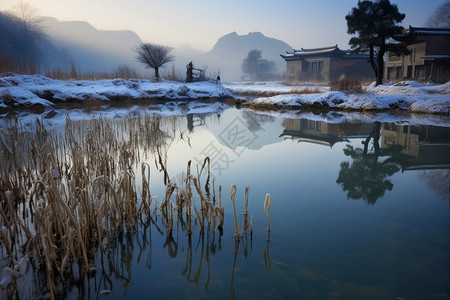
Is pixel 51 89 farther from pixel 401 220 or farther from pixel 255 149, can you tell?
pixel 401 220

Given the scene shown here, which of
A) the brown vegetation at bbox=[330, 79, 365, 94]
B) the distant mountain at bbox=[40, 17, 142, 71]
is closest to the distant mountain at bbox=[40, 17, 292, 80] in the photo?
the distant mountain at bbox=[40, 17, 142, 71]

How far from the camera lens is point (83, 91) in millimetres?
14266

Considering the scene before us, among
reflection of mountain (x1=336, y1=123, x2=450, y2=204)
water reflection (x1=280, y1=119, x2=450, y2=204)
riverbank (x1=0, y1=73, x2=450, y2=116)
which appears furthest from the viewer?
riverbank (x1=0, y1=73, x2=450, y2=116)

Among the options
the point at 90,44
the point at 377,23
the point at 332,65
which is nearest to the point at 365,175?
the point at 377,23

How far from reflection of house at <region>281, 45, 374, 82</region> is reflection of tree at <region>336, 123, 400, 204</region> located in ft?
85.5

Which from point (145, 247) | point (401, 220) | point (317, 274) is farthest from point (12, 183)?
point (401, 220)

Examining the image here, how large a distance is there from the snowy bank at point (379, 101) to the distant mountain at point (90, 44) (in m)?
38.5

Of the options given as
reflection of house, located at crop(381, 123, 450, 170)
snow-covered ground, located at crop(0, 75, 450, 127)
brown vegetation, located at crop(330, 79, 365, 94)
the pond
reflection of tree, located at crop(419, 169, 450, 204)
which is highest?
brown vegetation, located at crop(330, 79, 365, 94)

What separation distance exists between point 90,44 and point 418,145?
89.9 m

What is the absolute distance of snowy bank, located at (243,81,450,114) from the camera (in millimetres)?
11375

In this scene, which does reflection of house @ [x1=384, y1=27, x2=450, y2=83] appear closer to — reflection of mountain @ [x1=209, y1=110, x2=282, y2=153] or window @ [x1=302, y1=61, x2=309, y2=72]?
window @ [x1=302, y1=61, x2=309, y2=72]

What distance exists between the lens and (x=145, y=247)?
7.68 ft

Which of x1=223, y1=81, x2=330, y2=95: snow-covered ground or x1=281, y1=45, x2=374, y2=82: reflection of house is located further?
x1=281, y1=45, x2=374, y2=82: reflection of house

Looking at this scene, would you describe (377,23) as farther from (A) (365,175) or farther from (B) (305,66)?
(A) (365,175)
